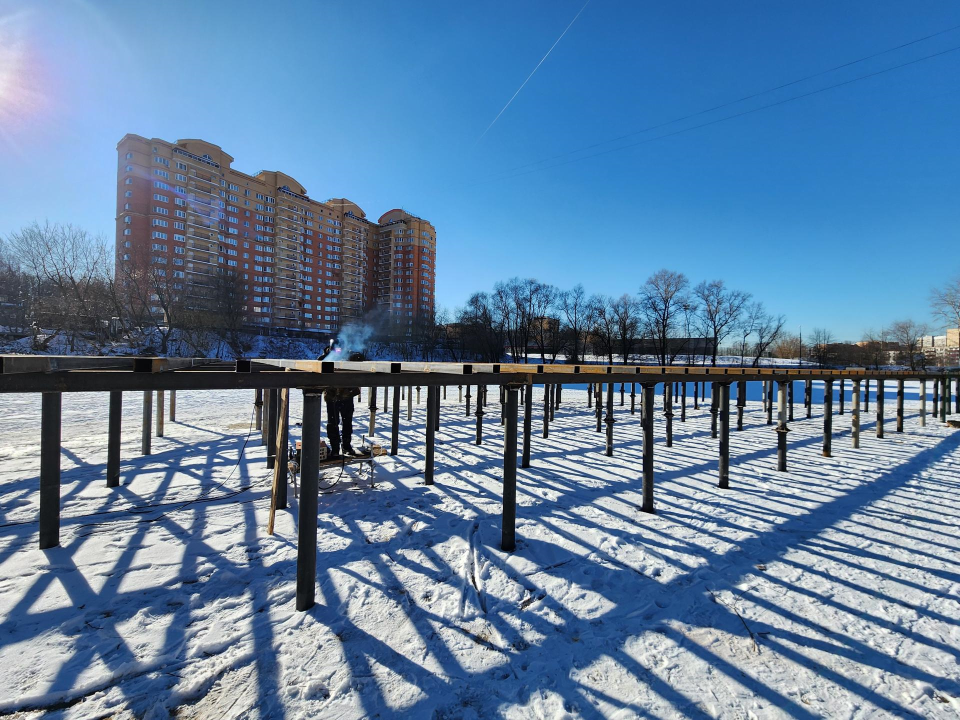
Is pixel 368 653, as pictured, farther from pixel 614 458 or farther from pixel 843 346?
pixel 843 346

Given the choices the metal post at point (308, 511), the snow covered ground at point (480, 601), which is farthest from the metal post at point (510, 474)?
the metal post at point (308, 511)

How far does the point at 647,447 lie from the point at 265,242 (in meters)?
62.9

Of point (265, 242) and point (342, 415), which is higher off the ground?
point (265, 242)

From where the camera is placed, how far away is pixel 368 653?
245 centimetres

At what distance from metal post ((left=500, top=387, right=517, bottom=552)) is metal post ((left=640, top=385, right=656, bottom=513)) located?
190cm

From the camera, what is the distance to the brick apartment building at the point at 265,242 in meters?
45.3

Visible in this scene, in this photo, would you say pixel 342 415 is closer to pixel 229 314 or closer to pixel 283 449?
pixel 283 449

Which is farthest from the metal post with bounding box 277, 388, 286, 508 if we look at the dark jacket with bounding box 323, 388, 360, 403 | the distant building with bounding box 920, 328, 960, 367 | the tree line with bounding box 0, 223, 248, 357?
the distant building with bounding box 920, 328, 960, 367

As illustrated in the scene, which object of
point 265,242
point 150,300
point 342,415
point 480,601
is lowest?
point 480,601

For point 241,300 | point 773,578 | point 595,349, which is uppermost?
point 241,300

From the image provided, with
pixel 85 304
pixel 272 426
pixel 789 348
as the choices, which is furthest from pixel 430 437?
pixel 789 348

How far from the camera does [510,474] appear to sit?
12.3 feet

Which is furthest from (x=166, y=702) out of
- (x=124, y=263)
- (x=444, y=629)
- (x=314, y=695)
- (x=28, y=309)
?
(x=124, y=263)

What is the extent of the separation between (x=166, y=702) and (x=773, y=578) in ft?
14.3
